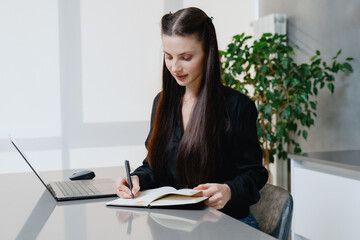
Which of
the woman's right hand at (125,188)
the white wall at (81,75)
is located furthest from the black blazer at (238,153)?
the white wall at (81,75)

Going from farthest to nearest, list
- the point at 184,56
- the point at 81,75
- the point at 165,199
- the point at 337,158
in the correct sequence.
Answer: the point at 81,75, the point at 337,158, the point at 184,56, the point at 165,199

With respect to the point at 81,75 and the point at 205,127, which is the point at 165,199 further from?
the point at 81,75

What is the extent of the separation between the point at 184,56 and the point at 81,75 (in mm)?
2997

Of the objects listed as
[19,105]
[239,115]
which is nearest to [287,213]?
[239,115]

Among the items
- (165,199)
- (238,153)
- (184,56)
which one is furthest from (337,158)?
(165,199)

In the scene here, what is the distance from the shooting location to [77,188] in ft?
5.45

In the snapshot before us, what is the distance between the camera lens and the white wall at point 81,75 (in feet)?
13.8

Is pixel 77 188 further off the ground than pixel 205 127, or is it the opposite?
pixel 205 127

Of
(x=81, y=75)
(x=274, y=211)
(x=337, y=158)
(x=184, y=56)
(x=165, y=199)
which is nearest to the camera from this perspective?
(x=165, y=199)

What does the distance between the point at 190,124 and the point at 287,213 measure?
1.54 feet

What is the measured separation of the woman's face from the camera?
61.1 inches

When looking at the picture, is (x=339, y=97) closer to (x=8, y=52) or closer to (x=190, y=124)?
(x=190, y=124)

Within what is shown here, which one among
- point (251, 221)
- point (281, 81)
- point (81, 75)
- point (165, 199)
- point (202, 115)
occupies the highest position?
point (81, 75)

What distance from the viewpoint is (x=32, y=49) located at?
14.0 feet
